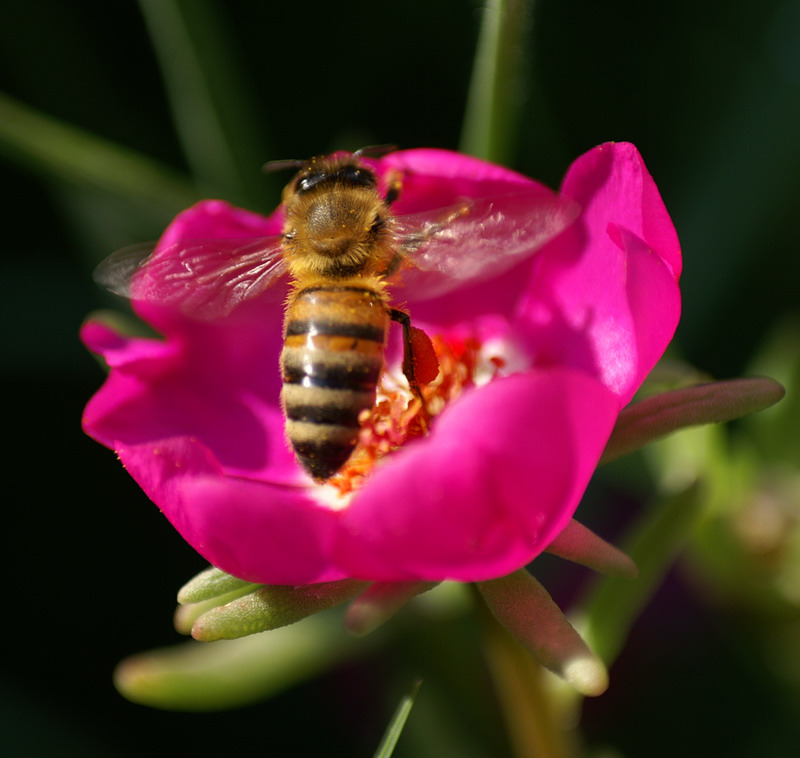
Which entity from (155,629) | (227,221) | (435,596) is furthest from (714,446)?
(155,629)

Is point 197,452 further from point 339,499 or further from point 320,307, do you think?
point 339,499

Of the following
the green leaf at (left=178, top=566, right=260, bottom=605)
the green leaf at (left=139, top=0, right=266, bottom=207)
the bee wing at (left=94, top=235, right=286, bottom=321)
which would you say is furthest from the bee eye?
the green leaf at (left=178, top=566, right=260, bottom=605)

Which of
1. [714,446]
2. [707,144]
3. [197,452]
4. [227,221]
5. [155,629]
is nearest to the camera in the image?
[197,452]

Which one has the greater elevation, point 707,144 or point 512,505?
point 512,505

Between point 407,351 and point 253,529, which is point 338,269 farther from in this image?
point 253,529

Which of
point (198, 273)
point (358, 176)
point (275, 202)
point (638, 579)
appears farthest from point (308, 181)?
point (638, 579)

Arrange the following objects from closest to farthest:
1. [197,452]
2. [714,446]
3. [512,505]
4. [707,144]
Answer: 1. [512,505]
2. [197,452]
3. [714,446]
4. [707,144]

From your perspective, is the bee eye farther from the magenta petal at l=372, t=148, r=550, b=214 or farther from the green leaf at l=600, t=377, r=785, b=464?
the green leaf at l=600, t=377, r=785, b=464
